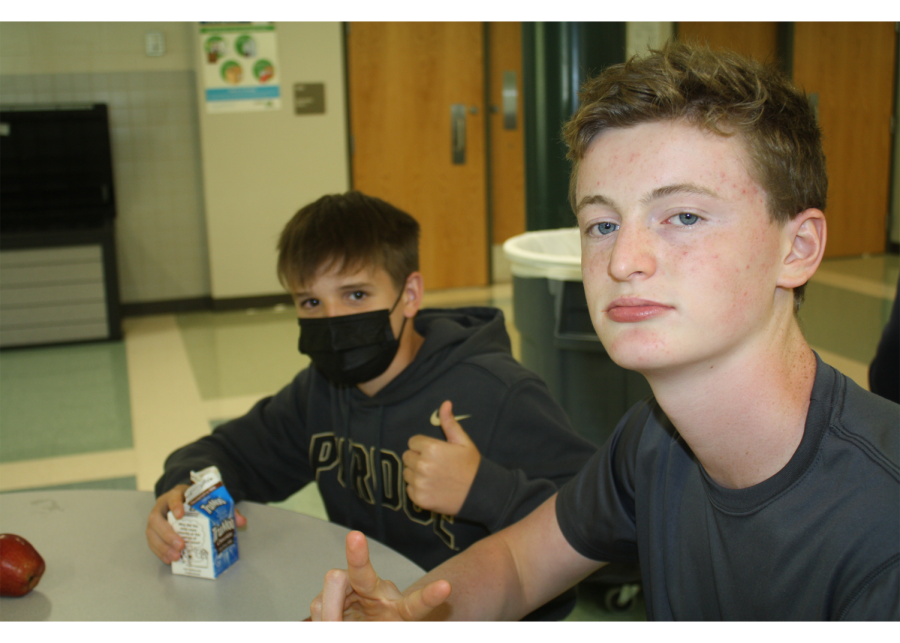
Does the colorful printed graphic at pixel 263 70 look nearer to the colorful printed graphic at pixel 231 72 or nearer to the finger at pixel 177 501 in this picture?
the colorful printed graphic at pixel 231 72

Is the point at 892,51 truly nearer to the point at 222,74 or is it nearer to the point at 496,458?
the point at 222,74

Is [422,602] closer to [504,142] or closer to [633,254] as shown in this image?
[633,254]

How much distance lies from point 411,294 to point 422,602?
2.75 feet

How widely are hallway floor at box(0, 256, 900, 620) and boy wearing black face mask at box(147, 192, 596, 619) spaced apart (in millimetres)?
819

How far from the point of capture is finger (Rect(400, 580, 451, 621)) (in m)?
0.87

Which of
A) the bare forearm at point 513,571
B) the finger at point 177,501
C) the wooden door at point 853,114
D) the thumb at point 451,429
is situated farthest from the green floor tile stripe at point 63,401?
the wooden door at point 853,114

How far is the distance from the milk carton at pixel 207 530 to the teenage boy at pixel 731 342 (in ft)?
0.70

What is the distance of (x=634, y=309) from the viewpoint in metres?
0.79

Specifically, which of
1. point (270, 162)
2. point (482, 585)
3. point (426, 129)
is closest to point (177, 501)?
point (482, 585)

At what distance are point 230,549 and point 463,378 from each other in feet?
1.91

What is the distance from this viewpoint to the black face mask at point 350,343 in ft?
5.03

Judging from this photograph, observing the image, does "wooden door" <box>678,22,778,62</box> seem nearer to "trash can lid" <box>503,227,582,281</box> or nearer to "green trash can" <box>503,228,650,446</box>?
"trash can lid" <box>503,227,582,281</box>

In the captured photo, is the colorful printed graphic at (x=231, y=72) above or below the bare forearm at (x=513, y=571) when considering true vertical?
above

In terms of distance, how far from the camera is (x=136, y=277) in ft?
17.8
